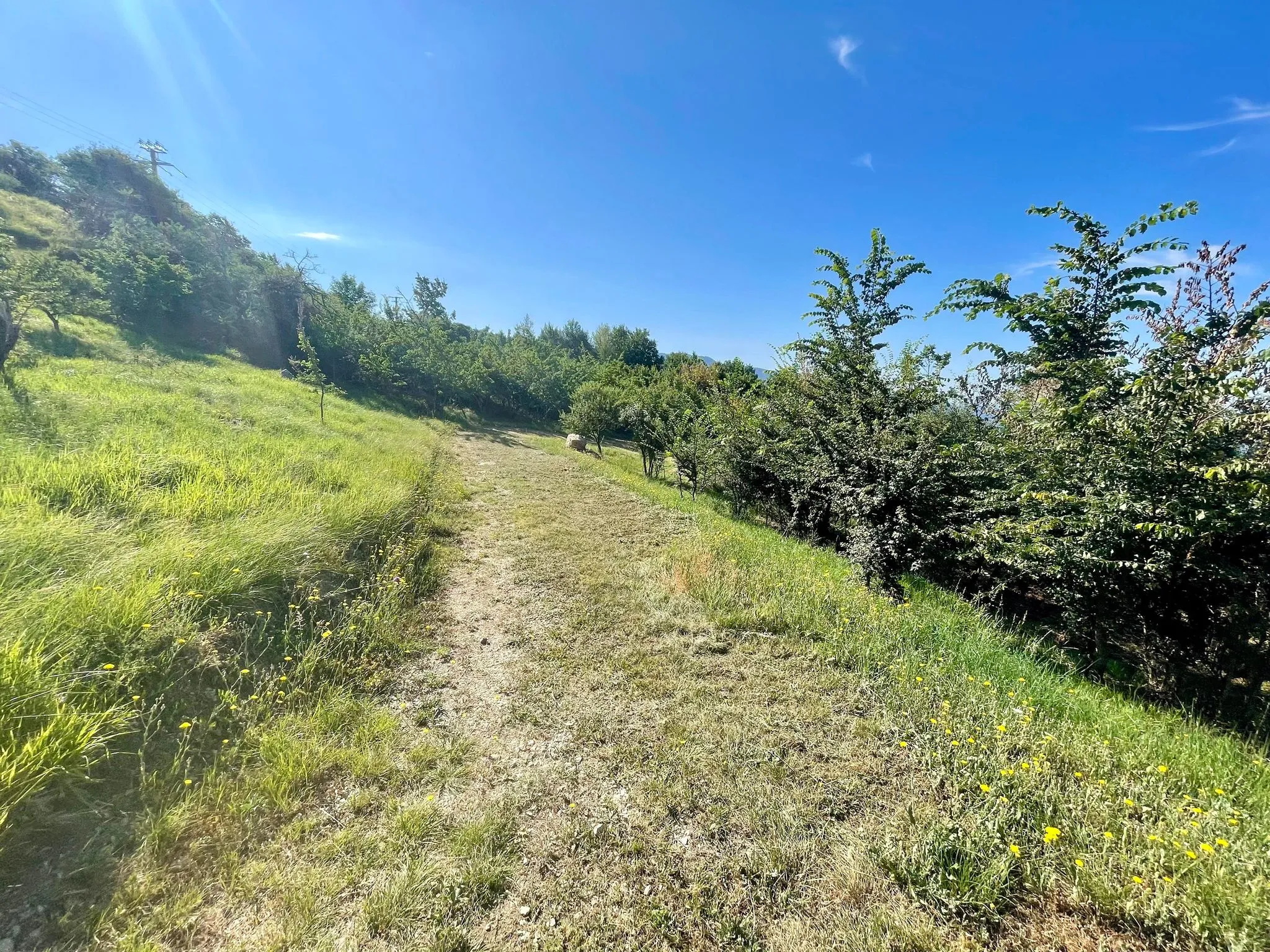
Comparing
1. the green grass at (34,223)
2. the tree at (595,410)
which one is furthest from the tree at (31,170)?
the tree at (595,410)

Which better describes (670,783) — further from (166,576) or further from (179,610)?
(166,576)

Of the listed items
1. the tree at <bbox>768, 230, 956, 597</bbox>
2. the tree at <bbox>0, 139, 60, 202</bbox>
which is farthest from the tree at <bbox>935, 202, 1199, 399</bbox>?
the tree at <bbox>0, 139, 60, 202</bbox>

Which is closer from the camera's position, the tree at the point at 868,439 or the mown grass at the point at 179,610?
the mown grass at the point at 179,610

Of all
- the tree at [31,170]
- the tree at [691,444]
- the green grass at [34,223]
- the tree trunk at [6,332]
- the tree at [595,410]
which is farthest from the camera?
the tree at [31,170]

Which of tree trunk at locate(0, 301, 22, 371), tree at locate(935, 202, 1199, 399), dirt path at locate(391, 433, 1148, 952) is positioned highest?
tree at locate(935, 202, 1199, 399)

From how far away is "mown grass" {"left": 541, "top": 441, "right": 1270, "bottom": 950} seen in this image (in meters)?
1.96

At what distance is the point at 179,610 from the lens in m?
3.27

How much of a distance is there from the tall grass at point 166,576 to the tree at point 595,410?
13.6 m

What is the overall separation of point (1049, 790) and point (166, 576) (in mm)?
6342

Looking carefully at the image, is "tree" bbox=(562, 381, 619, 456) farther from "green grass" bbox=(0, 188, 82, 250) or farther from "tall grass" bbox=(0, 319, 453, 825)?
"green grass" bbox=(0, 188, 82, 250)

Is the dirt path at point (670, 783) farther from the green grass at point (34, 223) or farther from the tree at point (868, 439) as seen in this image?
the green grass at point (34, 223)

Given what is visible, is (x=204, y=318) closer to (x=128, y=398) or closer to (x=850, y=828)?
(x=128, y=398)

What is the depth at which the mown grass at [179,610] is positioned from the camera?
235 centimetres

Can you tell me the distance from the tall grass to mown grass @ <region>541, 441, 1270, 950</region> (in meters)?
4.18
